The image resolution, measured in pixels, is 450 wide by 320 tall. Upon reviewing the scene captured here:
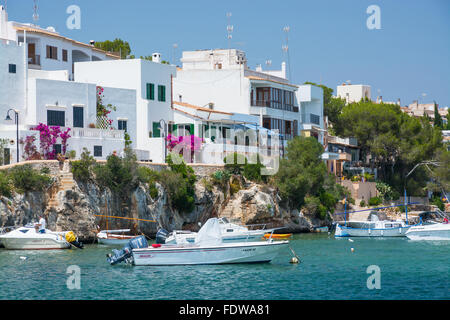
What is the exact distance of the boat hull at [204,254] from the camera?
44281mm

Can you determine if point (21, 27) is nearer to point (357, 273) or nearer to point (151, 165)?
point (151, 165)

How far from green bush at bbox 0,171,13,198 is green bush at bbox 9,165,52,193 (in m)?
0.42

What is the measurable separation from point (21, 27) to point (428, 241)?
39.9 m

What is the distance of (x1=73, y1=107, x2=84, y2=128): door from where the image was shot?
208 ft

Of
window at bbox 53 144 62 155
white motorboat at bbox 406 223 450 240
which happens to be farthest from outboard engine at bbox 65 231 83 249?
white motorboat at bbox 406 223 450 240

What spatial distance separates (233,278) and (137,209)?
20619mm

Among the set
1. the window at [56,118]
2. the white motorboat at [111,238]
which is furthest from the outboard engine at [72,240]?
the window at [56,118]

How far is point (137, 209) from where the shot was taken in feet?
195

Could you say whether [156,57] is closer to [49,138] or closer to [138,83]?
[138,83]

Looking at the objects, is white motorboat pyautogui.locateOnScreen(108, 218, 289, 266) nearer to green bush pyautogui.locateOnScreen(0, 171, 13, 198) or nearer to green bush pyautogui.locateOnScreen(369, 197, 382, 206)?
green bush pyautogui.locateOnScreen(0, 171, 13, 198)

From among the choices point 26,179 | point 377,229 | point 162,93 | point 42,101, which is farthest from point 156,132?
point 377,229

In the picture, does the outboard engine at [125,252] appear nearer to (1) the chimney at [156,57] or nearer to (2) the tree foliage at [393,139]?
(1) the chimney at [156,57]

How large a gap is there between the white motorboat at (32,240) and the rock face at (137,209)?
1.37 metres

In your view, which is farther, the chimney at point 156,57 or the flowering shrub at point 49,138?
the chimney at point 156,57
